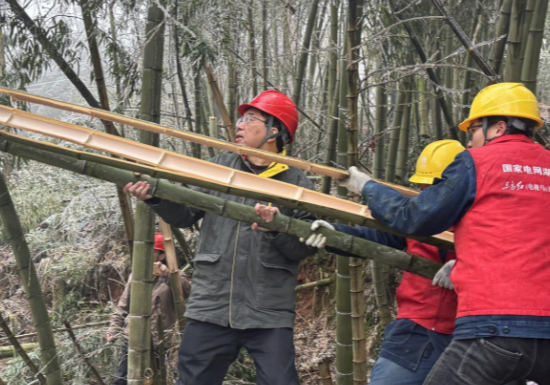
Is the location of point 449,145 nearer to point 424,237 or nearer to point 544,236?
point 424,237

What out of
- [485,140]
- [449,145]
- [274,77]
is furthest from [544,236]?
[274,77]

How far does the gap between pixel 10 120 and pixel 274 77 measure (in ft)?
14.3

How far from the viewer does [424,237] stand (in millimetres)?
2332

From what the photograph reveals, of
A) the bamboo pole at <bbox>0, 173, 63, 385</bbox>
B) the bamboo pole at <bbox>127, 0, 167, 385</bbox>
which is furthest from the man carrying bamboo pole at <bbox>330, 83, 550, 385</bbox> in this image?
the bamboo pole at <bbox>0, 173, 63, 385</bbox>

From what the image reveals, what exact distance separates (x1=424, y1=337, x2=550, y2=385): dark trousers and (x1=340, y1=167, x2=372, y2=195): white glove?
63 cm

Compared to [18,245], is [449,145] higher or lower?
higher

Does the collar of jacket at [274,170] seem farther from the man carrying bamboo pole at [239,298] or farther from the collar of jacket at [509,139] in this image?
the collar of jacket at [509,139]

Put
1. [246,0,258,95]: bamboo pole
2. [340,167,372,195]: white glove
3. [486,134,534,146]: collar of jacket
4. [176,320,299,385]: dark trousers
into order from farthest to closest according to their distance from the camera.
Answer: [246,0,258,95]: bamboo pole, [176,320,299,385]: dark trousers, [340,167,372,195]: white glove, [486,134,534,146]: collar of jacket

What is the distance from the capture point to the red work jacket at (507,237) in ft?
6.57

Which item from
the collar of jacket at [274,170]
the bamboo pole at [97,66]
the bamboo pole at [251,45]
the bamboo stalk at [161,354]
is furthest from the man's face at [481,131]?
the bamboo pole at [251,45]

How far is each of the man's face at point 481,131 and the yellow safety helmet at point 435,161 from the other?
272 mm

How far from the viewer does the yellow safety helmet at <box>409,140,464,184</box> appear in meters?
2.67

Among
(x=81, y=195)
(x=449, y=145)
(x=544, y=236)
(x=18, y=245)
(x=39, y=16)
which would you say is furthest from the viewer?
(x=81, y=195)

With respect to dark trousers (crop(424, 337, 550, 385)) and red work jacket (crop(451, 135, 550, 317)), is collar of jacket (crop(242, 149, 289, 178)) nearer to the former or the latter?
red work jacket (crop(451, 135, 550, 317))
